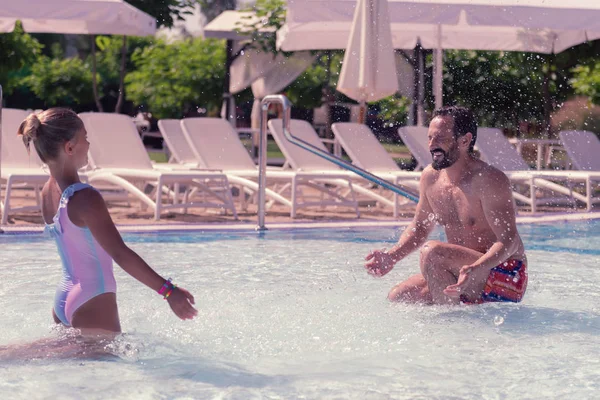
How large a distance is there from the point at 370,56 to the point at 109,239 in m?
7.77

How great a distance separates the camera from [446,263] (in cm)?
496

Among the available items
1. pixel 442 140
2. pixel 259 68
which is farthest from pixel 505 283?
pixel 259 68

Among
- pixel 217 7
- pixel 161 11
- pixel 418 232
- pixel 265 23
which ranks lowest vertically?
pixel 418 232

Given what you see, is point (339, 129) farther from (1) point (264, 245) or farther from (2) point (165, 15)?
(2) point (165, 15)

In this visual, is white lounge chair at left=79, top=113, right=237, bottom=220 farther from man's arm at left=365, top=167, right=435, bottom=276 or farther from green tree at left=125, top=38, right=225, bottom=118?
green tree at left=125, top=38, right=225, bottom=118

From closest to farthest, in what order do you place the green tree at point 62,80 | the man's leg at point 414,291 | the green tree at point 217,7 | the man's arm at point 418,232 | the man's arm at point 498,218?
the man's arm at point 498,218 < the man's arm at point 418,232 < the man's leg at point 414,291 < the green tree at point 62,80 < the green tree at point 217,7

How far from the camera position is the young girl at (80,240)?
11.7ft

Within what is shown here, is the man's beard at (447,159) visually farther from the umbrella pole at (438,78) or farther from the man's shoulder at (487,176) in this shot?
the umbrella pole at (438,78)

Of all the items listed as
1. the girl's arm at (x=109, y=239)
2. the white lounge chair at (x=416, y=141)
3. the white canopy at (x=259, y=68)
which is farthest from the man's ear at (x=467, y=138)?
the white canopy at (x=259, y=68)

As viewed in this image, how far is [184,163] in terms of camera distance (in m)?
12.1

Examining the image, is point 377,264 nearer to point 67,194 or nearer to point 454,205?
point 454,205

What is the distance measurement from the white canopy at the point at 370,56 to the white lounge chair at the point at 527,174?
152 cm

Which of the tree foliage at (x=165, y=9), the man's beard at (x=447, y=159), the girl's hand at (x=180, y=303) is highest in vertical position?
the tree foliage at (x=165, y=9)

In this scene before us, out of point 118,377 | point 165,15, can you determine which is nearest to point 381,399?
point 118,377
